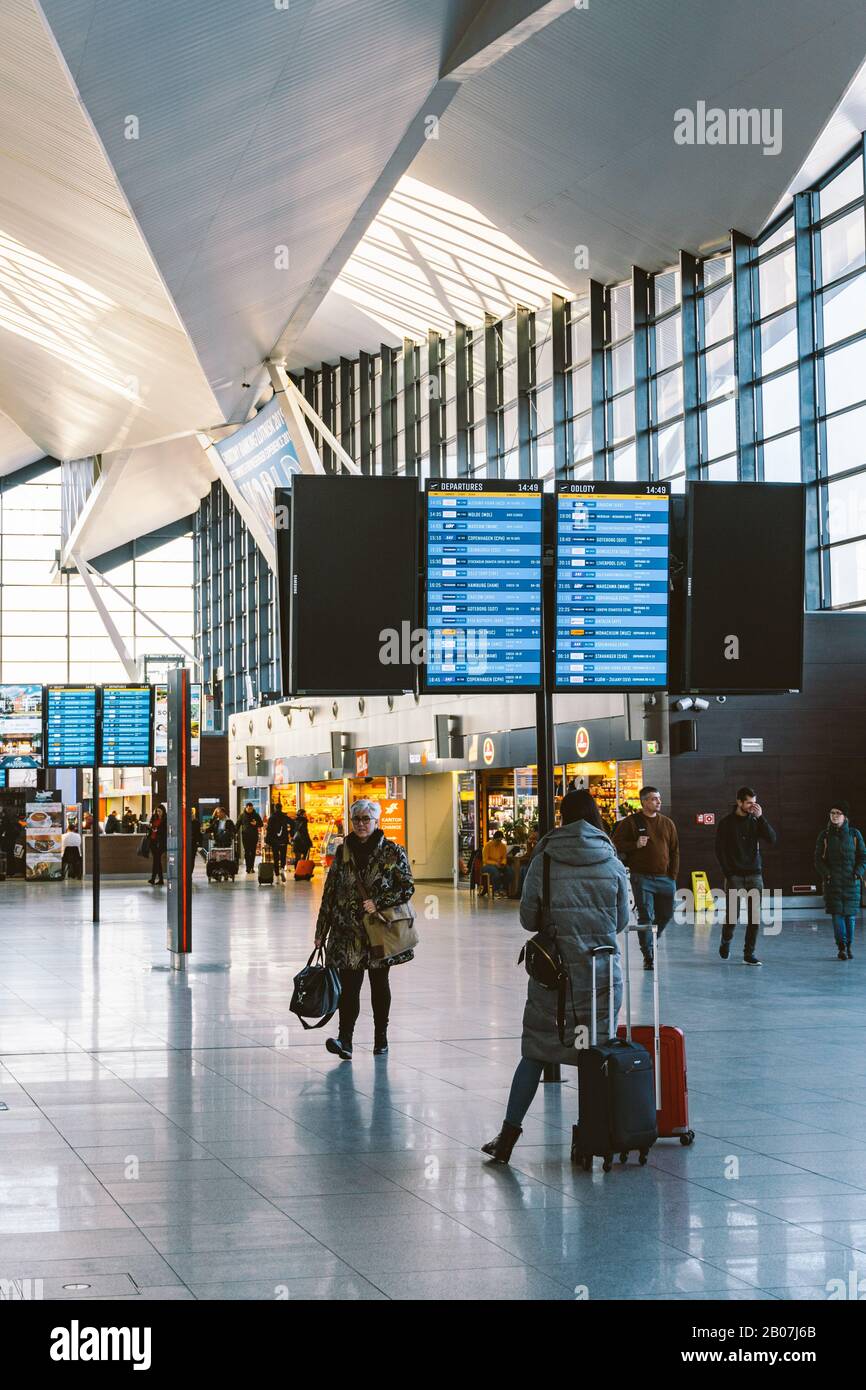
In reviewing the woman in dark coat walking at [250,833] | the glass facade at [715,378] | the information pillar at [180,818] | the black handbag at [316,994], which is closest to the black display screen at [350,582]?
the black handbag at [316,994]

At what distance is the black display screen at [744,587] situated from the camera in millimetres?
9219

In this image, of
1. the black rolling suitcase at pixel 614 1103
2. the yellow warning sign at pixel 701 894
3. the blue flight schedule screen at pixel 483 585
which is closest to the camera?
the black rolling suitcase at pixel 614 1103

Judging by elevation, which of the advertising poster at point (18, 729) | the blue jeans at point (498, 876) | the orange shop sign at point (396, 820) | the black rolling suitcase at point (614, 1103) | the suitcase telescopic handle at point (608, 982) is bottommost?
the blue jeans at point (498, 876)

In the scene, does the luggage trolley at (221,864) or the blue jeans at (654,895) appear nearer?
the blue jeans at (654,895)

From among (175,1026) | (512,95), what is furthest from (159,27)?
(512,95)

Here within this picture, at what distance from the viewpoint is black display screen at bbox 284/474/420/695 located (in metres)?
9.05

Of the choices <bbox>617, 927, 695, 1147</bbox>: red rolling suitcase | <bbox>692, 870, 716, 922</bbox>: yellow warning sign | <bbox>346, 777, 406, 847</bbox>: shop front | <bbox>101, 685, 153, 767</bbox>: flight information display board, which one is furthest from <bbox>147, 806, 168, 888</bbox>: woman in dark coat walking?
<bbox>617, 927, 695, 1147</bbox>: red rolling suitcase

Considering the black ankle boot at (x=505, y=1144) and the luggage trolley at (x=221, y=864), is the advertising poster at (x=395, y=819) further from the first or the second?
the black ankle boot at (x=505, y=1144)

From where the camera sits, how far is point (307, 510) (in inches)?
357

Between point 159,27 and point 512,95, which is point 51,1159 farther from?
point 512,95

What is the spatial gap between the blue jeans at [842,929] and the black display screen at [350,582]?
8.50 m

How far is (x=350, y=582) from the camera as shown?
909 cm

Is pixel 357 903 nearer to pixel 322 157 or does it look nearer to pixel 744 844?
pixel 744 844

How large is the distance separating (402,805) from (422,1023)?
85.0 ft
